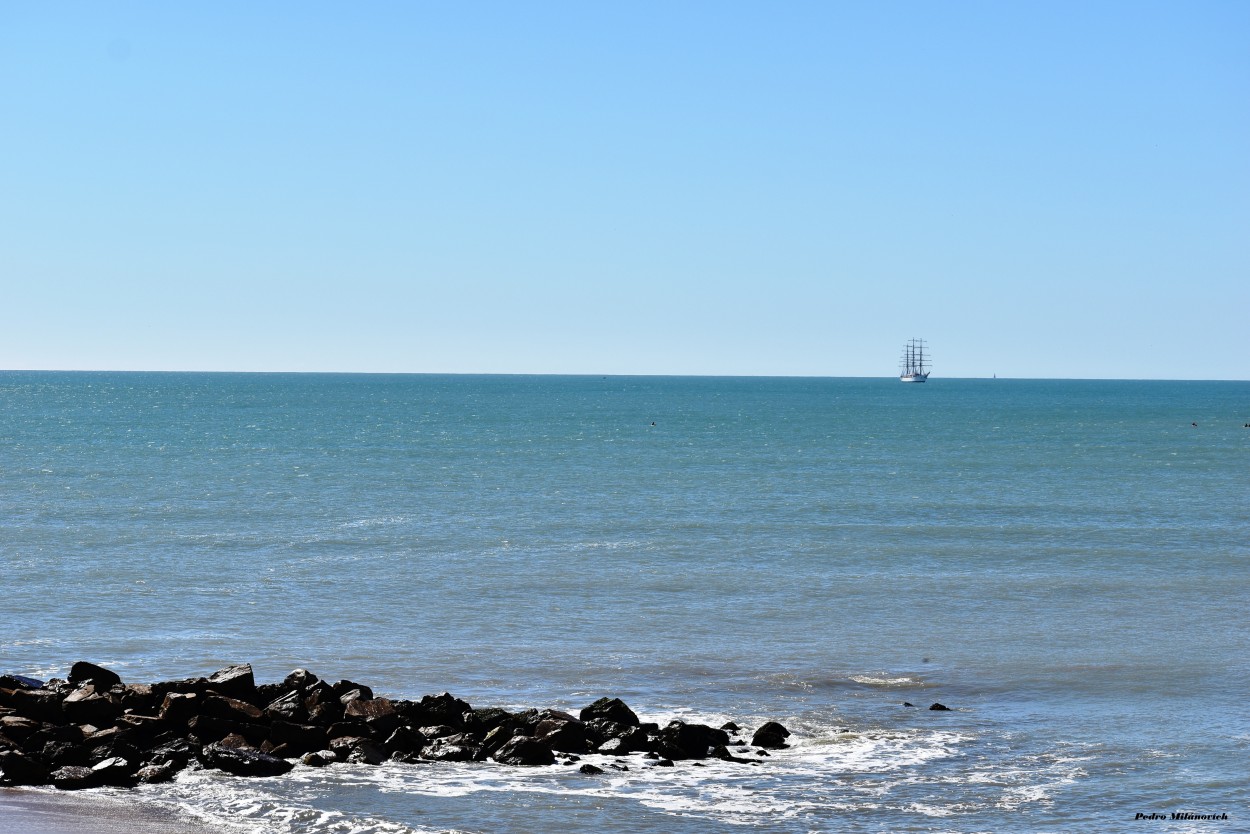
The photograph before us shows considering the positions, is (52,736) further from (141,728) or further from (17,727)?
(141,728)

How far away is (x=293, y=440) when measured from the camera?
3888 inches

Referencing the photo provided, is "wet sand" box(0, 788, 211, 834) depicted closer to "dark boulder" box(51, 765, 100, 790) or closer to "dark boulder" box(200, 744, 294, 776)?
"dark boulder" box(51, 765, 100, 790)

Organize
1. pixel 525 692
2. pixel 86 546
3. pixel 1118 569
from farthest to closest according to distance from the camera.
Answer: pixel 86 546, pixel 1118 569, pixel 525 692

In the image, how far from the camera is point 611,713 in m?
19.5

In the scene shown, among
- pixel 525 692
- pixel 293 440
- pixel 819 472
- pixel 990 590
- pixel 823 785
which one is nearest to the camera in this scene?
pixel 823 785

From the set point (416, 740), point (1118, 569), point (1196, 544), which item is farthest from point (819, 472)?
point (416, 740)

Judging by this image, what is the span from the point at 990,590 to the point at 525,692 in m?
14.7

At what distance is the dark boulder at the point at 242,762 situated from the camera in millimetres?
17344

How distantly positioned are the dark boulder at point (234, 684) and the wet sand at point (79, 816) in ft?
10.5

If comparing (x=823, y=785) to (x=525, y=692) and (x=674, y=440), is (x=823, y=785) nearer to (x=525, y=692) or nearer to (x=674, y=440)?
(x=525, y=692)

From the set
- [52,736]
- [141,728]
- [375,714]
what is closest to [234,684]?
[141,728]

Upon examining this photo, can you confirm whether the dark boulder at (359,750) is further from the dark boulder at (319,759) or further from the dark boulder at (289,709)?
the dark boulder at (289,709)

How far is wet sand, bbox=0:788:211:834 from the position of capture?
14930 mm

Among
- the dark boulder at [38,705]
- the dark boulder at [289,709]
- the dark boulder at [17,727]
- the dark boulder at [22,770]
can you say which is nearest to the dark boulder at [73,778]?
the dark boulder at [22,770]
